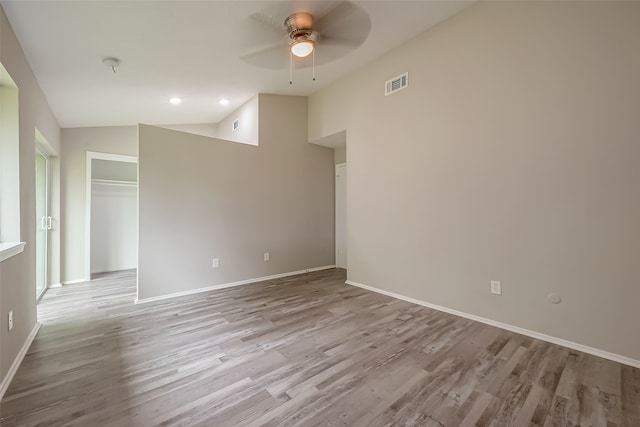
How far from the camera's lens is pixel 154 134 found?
348cm

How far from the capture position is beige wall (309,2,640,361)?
2.10 metres

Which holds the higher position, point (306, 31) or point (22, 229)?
point (306, 31)

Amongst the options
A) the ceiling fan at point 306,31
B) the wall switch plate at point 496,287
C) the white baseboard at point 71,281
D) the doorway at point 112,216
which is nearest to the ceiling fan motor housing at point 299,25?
the ceiling fan at point 306,31

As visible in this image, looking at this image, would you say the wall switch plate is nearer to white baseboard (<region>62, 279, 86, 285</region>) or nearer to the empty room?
the empty room

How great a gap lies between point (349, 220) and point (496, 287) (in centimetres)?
215

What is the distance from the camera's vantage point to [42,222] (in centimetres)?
397

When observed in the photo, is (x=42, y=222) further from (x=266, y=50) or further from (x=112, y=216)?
(x=266, y=50)

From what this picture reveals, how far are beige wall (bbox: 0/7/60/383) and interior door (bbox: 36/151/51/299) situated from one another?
1472mm

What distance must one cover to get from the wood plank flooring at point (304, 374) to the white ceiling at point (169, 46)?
2.63 metres

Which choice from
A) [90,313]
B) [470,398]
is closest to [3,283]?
[90,313]

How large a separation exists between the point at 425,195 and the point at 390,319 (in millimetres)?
1482

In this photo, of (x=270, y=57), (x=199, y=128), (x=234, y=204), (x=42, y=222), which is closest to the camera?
(x=270, y=57)

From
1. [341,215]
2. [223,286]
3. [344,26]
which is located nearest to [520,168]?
[344,26]

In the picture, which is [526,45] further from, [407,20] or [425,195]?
[425,195]
